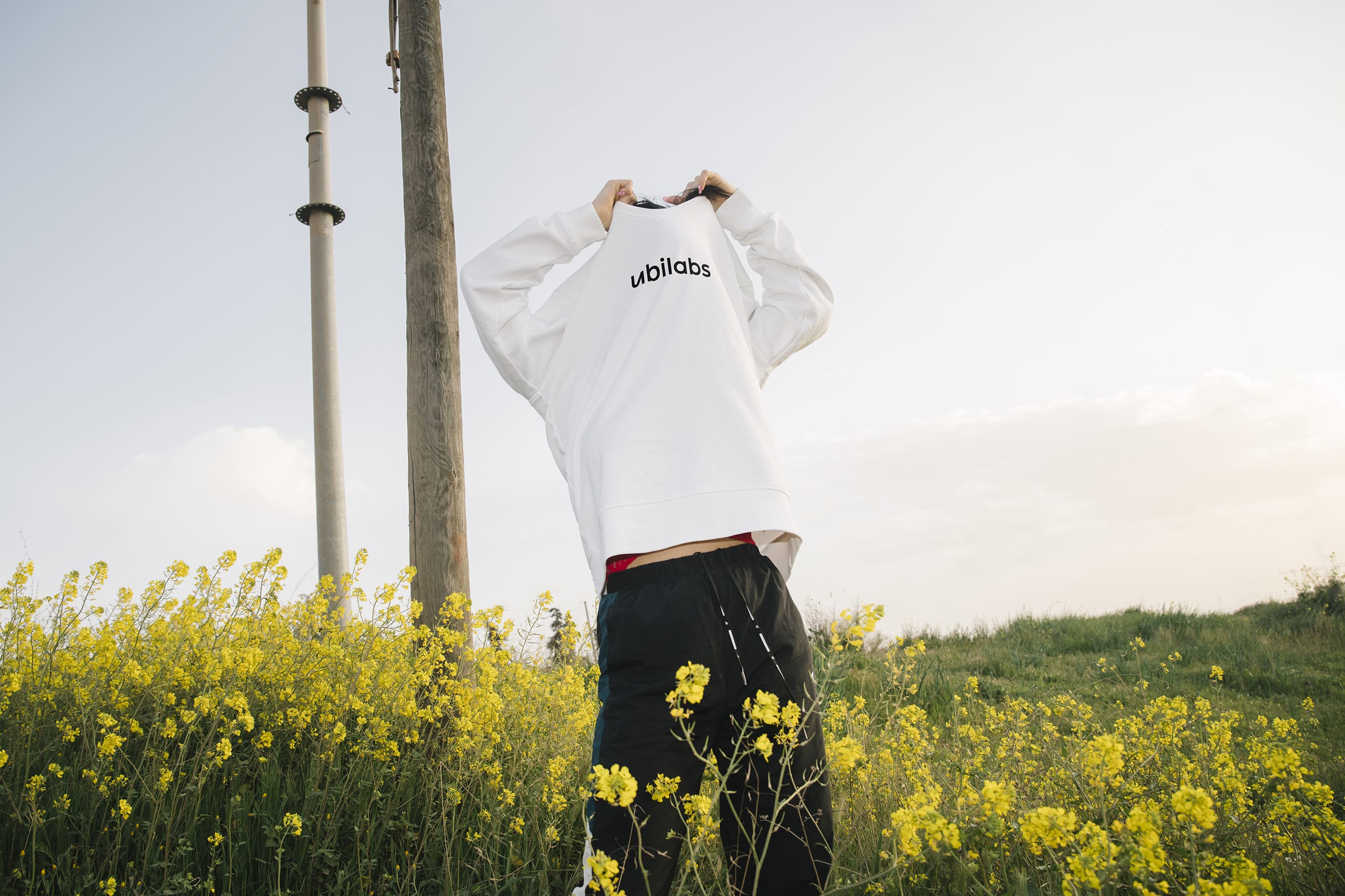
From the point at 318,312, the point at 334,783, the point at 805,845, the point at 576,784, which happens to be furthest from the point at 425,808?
the point at 318,312

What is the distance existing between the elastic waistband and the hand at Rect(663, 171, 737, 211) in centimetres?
130

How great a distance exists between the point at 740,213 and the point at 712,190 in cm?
13

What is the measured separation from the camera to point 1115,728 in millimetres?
3717

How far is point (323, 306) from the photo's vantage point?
6.92m

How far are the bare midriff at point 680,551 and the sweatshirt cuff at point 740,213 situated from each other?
1.20 m

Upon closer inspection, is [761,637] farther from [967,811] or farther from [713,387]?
[967,811]

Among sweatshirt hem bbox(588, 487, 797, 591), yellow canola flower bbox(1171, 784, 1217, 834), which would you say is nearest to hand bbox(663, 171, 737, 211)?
sweatshirt hem bbox(588, 487, 797, 591)

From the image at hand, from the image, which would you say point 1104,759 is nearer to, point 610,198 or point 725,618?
point 725,618

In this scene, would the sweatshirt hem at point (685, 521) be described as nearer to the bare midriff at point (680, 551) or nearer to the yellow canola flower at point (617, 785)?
the bare midriff at point (680, 551)

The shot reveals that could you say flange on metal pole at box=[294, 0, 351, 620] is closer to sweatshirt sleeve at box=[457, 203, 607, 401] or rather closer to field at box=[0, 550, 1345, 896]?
field at box=[0, 550, 1345, 896]

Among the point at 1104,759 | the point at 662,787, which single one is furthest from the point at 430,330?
the point at 1104,759

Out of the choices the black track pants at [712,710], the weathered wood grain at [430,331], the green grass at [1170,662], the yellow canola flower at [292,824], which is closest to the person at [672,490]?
the black track pants at [712,710]

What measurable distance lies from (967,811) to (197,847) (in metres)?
2.67

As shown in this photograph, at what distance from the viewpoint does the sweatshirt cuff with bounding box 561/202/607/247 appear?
218 cm
